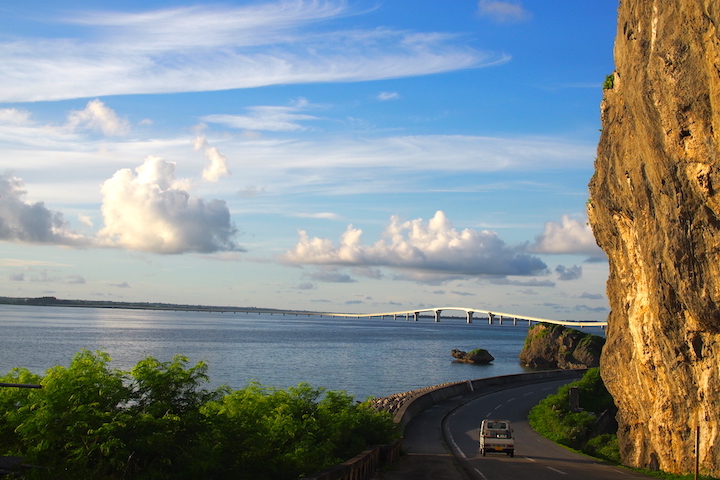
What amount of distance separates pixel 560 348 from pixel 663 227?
91115mm

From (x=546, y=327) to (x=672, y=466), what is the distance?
302ft

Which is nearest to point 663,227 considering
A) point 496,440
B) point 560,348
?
point 496,440

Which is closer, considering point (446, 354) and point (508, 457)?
point (508, 457)

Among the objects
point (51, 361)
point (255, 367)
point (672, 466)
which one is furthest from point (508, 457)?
point (51, 361)

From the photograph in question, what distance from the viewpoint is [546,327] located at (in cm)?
11469

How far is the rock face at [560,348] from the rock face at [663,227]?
251 feet

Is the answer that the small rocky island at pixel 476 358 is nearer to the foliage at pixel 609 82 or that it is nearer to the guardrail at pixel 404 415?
the guardrail at pixel 404 415

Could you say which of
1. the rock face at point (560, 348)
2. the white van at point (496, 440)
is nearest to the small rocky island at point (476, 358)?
the rock face at point (560, 348)

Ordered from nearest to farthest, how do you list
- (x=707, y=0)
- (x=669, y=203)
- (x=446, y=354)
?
(x=707, y=0) → (x=669, y=203) → (x=446, y=354)

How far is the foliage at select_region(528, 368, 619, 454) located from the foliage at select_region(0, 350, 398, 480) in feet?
81.0

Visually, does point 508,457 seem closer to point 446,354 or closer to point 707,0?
point 707,0

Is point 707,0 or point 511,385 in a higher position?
point 707,0

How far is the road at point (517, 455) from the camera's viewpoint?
23141mm

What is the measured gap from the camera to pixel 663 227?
2147cm
